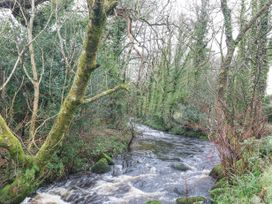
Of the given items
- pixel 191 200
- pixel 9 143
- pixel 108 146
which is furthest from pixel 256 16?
pixel 9 143

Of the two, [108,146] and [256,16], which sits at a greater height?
[256,16]

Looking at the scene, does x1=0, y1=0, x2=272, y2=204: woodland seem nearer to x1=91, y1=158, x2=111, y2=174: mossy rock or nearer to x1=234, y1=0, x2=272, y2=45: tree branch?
x1=234, y1=0, x2=272, y2=45: tree branch

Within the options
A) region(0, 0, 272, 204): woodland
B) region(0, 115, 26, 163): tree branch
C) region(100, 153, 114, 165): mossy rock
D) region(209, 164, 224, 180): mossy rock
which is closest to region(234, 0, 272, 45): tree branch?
region(0, 0, 272, 204): woodland

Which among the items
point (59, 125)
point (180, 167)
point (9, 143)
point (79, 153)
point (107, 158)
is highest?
point (59, 125)

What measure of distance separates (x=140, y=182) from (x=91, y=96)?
11.8 ft

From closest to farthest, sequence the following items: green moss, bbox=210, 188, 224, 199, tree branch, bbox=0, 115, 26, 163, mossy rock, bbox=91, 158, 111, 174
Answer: tree branch, bbox=0, 115, 26, 163
green moss, bbox=210, 188, 224, 199
mossy rock, bbox=91, 158, 111, 174

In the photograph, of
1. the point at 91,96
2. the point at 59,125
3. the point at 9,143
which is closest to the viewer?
the point at 9,143

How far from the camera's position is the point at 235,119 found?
800cm

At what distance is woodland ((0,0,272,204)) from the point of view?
552cm

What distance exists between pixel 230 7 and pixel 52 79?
9223 millimetres

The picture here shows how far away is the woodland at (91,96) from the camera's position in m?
5.52

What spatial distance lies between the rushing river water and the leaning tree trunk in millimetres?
2000

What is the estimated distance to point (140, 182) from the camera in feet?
29.5

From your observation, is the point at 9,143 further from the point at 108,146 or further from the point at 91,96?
the point at 108,146
